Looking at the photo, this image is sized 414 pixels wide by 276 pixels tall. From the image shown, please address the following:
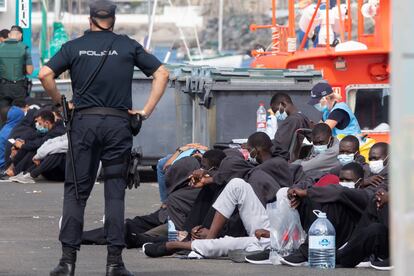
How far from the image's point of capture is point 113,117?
28.7 ft

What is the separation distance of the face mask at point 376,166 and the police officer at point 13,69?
37.9 ft

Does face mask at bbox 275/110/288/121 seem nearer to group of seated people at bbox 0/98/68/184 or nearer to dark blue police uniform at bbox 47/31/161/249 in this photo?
group of seated people at bbox 0/98/68/184

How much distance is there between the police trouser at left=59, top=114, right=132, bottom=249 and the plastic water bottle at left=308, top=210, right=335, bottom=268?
59.3 inches

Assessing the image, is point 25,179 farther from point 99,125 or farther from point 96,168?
point 99,125

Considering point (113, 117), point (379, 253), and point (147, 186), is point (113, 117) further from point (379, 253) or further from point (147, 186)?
point (147, 186)

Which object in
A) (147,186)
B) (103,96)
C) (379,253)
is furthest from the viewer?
(147,186)

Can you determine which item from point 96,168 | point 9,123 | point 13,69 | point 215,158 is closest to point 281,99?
point 215,158

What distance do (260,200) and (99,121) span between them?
79.9 inches

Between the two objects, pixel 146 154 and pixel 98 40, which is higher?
pixel 98 40

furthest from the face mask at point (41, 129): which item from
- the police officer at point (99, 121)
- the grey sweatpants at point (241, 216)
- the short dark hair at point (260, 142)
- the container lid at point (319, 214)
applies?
the police officer at point (99, 121)

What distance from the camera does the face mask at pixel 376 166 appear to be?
10.8 m

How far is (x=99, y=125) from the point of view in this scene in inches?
344

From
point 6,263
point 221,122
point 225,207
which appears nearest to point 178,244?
point 225,207

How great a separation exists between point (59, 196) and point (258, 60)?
591cm
